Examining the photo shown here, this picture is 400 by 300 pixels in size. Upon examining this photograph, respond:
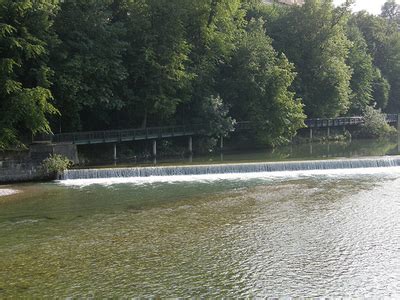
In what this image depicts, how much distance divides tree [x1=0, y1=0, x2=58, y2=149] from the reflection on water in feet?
16.8

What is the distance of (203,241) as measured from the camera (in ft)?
46.4

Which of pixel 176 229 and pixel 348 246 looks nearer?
pixel 348 246

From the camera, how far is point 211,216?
17.2 meters

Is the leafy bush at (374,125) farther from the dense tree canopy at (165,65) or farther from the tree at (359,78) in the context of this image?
the dense tree canopy at (165,65)

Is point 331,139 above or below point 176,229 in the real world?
above

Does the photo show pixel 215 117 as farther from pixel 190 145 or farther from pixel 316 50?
pixel 316 50

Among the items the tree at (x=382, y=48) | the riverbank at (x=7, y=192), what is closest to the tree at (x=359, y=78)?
the tree at (x=382, y=48)

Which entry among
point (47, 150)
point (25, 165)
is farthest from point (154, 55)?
point (25, 165)

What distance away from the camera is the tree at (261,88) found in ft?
127

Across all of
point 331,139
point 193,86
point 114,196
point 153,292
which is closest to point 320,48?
point 331,139

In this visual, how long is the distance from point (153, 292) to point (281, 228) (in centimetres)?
626

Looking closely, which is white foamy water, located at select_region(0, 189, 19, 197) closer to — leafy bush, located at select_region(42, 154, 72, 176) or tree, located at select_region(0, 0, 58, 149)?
tree, located at select_region(0, 0, 58, 149)

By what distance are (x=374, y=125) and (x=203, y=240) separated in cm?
4276

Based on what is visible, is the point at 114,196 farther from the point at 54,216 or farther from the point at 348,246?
the point at 348,246
